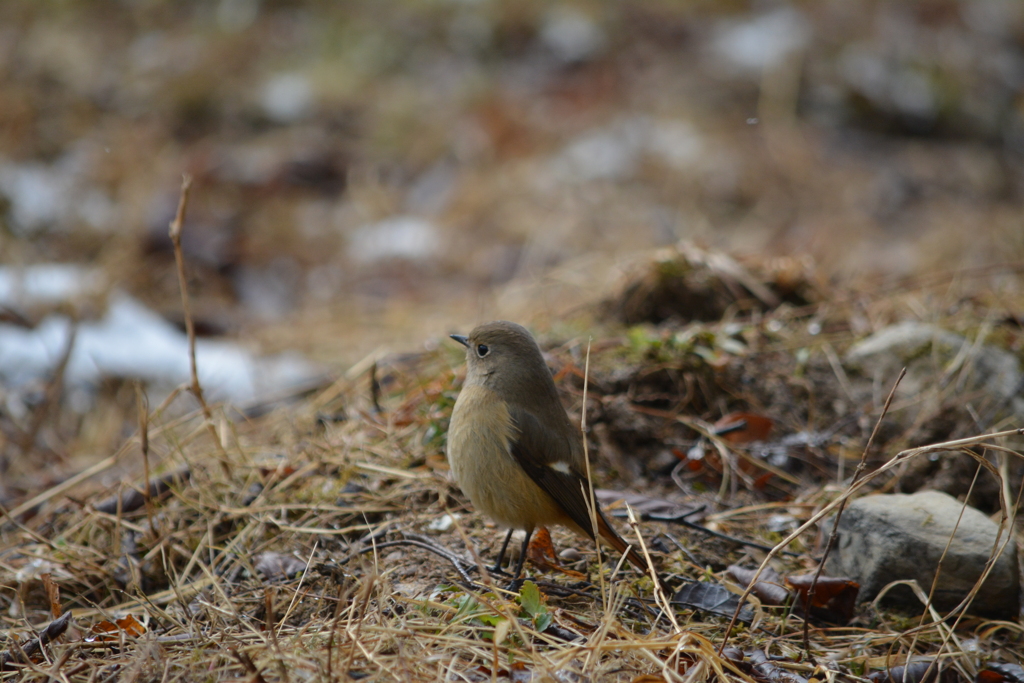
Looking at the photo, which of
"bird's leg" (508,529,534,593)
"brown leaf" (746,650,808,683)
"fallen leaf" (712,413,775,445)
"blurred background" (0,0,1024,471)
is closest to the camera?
"brown leaf" (746,650,808,683)

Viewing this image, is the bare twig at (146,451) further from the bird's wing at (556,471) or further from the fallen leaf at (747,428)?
the fallen leaf at (747,428)

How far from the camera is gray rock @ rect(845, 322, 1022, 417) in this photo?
3.78m

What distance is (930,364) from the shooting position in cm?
391

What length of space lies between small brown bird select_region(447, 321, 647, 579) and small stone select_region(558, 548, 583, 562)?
0.20 metres

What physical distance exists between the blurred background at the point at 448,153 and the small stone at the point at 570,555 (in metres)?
2.71

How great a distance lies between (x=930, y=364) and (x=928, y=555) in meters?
1.42

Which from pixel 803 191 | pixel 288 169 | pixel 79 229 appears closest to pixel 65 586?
pixel 79 229

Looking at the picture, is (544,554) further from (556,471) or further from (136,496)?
(136,496)

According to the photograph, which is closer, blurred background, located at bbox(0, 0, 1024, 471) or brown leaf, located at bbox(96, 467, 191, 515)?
brown leaf, located at bbox(96, 467, 191, 515)

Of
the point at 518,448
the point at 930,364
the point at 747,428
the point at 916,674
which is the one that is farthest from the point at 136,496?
the point at 930,364

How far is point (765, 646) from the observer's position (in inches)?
100

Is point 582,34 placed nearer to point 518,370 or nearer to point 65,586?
point 518,370

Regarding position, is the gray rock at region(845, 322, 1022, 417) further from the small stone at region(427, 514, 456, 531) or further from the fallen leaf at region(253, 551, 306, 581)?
the fallen leaf at region(253, 551, 306, 581)

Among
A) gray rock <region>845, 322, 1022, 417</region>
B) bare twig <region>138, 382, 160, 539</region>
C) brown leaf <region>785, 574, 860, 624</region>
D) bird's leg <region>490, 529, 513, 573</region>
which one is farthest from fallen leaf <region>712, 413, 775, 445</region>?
bare twig <region>138, 382, 160, 539</region>
